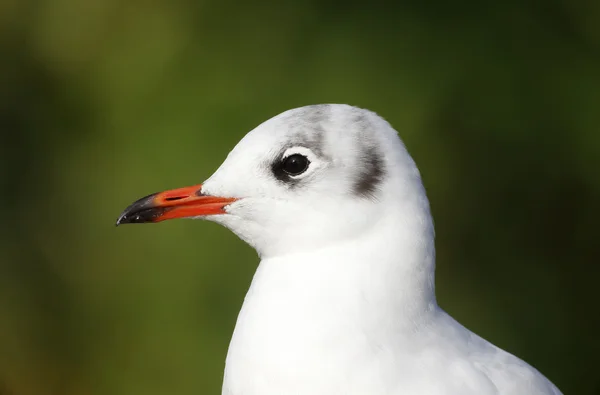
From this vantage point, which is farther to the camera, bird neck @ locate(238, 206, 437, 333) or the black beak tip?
the black beak tip

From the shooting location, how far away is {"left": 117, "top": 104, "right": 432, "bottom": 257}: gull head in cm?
138

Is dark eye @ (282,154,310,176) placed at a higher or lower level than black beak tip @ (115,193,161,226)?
higher

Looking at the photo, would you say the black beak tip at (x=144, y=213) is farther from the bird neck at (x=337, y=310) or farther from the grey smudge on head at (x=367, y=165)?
the grey smudge on head at (x=367, y=165)

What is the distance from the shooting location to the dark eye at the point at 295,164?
1.40m

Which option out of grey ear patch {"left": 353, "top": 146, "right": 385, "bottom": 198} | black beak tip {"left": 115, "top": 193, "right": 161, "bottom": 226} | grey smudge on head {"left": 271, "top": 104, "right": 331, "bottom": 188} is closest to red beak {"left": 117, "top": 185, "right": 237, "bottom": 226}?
black beak tip {"left": 115, "top": 193, "right": 161, "bottom": 226}

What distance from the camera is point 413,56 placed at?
10.1ft

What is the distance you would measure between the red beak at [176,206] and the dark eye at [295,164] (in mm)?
112

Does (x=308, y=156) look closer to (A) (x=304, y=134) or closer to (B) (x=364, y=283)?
(A) (x=304, y=134)

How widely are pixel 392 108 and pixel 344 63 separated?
0.25 m

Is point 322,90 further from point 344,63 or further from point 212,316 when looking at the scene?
point 212,316

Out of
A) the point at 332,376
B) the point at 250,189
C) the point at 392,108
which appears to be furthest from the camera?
the point at 392,108

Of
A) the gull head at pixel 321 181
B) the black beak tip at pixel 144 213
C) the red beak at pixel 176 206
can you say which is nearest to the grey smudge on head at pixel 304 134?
the gull head at pixel 321 181

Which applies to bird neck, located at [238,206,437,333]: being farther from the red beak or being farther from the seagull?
the red beak

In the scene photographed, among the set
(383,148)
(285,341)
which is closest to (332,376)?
(285,341)
